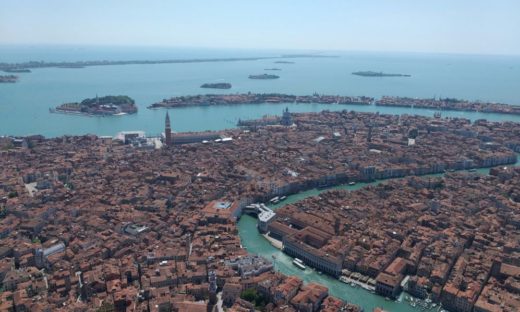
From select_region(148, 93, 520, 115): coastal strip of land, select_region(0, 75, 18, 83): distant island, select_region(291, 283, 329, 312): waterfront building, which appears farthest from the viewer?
select_region(0, 75, 18, 83): distant island

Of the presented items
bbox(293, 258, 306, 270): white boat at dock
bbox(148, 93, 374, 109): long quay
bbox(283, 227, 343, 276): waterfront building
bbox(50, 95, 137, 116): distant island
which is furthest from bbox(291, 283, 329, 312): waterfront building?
bbox(148, 93, 374, 109): long quay

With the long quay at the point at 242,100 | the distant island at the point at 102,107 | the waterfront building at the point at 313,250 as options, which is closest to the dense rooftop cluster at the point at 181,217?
the waterfront building at the point at 313,250

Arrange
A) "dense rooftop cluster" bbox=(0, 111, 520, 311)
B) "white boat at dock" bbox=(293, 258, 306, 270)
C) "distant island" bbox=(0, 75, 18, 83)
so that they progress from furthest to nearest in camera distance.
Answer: "distant island" bbox=(0, 75, 18, 83)
"white boat at dock" bbox=(293, 258, 306, 270)
"dense rooftop cluster" bbox=(0, 111, 520, 311)

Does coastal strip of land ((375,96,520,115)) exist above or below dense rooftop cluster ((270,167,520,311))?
above

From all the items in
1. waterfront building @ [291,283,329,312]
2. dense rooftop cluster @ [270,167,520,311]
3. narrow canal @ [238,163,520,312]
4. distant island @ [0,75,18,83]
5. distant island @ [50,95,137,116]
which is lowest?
narrow canal @ [238,163,520,312]

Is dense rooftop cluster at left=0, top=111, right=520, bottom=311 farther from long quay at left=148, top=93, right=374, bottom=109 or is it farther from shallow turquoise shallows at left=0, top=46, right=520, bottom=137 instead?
long quay at left=148, top=93, right=374, bottom=109

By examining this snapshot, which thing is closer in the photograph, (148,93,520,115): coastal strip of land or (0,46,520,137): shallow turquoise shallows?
(0,46,520,137): shallow turquoise shallows


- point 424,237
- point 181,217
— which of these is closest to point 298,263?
point 424,237
